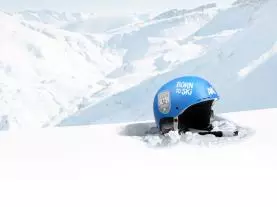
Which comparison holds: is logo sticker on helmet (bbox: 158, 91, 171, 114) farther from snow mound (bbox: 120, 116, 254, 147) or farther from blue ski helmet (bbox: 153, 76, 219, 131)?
snow mound (bbox: 120, 116, 254, 147)

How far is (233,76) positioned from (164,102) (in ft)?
246

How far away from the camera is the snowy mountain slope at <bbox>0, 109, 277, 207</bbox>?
3.66 m

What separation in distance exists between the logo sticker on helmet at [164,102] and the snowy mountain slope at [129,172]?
117cm

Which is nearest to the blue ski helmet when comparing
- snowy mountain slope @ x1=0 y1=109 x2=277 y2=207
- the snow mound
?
the snow mound

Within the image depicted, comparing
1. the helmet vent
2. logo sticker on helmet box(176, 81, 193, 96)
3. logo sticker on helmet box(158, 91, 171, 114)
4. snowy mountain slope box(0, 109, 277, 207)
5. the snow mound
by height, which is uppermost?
logo sticker on helmet box(176, 81, 193, 96)

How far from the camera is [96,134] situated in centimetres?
553

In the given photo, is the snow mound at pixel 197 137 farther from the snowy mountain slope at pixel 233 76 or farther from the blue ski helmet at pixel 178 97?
the snowy mountain slope at pixel 233 76

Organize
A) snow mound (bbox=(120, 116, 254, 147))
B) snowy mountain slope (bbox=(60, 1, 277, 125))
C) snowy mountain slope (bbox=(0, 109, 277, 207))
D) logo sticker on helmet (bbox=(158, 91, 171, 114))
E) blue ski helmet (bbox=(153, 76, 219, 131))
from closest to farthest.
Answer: snowy mountain slope (bbox=(0, 109, 277, 207)), snow mound (bbox=(120, 116, 254, 147)), blue ski helmet (bbox=(153, 76, 219, 131)), logo sticker on helmet (bbox=(158, 91, 171, 114)), snowy mountain slope (bbox=(60, 1, 277, 125))

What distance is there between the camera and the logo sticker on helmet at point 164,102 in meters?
6.34

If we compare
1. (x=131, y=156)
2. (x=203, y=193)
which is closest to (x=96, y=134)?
(x=131, y=156)

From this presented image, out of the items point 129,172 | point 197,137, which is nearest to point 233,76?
point 197,137

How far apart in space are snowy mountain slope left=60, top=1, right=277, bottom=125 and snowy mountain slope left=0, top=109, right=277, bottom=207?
56.1 m

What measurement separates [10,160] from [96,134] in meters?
1.29

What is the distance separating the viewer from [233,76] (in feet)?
260
